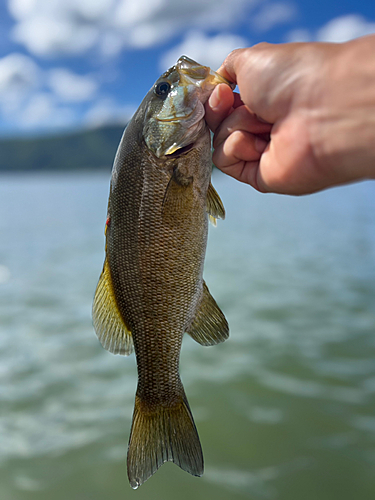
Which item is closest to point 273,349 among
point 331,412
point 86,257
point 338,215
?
point 331,412

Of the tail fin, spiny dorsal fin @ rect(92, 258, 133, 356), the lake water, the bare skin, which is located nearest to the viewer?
the bare skin

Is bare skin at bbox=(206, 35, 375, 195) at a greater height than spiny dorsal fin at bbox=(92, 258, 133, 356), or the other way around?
bare skin at bbox=(206, 35, 375, 195)

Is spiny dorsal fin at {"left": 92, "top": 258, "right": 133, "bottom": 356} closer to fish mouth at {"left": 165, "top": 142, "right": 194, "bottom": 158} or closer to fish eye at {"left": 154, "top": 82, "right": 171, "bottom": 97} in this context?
fish mouth at {"left": 165, "top": 142, "right": 194, "bottom": 158}

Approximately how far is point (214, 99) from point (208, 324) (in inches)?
52.0

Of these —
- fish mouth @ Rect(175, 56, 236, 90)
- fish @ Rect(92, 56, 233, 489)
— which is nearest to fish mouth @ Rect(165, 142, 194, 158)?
fish @ Rect(92, 56, 233, 489)

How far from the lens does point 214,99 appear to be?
2436 mm

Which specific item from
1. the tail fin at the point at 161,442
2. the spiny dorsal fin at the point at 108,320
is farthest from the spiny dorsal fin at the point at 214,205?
the tail fin at the point at 161,442

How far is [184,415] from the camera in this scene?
263 centimetres

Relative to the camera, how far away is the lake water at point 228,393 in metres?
5.77

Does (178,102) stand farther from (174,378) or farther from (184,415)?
(184,415)

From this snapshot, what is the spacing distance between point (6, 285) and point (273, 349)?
8587mm

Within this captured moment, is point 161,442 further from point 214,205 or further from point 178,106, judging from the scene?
point 178,106

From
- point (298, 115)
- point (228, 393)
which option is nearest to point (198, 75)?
point (298, 115)

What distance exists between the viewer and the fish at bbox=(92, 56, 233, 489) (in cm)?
235
